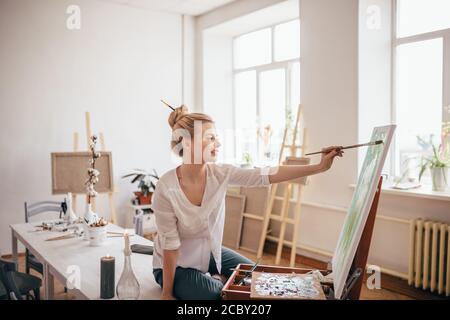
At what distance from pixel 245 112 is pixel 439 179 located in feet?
9.76

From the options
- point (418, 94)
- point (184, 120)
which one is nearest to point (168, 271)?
point (184, 120)

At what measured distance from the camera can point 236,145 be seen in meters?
5.76

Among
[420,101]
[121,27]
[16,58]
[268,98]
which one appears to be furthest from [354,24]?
[16,58]

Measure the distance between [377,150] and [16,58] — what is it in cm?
426

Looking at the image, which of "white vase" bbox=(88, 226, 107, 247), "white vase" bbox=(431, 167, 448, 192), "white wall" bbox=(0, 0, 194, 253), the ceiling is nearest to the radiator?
"white vase" bbox=(431, 167, 448, 192)

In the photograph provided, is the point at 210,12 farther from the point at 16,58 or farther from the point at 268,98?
the point at 16,58

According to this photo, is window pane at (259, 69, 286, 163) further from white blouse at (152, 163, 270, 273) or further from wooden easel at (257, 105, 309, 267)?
white blouse at (152, 163, 270, 273)

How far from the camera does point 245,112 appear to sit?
19.0 feet

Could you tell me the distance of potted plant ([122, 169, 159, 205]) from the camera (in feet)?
16.4

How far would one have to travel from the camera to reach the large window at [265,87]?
4961 millimetres

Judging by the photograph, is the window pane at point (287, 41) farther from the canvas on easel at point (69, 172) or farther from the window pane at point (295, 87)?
the canvas on easel at point (69, 172)

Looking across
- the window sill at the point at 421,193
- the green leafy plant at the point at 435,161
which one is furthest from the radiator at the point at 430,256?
the green leafy plant at the point at 435,161

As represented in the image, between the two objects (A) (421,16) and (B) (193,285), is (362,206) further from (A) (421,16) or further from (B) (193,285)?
(A) (421,16)

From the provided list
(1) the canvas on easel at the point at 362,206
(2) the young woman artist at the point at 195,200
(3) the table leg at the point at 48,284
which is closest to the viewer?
(1) the canvas on easel at the point at 362,206
